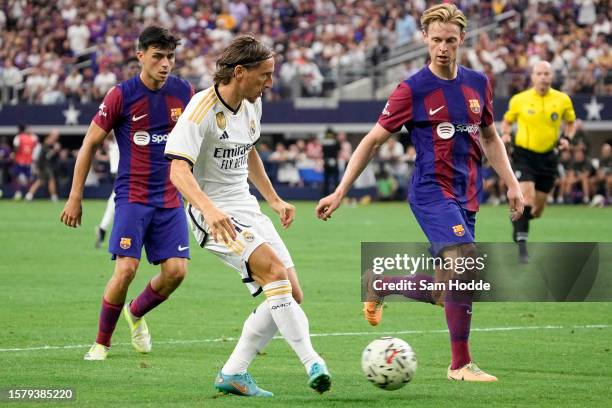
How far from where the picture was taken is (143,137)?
9664 mm

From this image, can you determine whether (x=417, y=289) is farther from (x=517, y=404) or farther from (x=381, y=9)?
(x=381, y=9)

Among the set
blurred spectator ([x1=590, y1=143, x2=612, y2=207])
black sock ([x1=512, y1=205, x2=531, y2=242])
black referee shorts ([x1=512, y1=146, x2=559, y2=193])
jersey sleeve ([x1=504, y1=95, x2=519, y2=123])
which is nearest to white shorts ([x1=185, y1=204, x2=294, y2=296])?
black sock ([x1=512, y1=205, x2=531, y2=242])

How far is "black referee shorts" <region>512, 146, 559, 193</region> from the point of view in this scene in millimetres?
17328

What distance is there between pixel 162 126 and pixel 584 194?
83.5 feet

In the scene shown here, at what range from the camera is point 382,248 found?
10312mm

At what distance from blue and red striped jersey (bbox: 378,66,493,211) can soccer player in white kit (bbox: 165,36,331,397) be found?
120 centimetres

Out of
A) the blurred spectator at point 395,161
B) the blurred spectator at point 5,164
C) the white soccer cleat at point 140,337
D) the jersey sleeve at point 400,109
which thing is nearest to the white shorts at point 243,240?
the jersey sleeve at point 400,109

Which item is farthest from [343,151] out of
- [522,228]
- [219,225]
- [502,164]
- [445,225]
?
[219,225]

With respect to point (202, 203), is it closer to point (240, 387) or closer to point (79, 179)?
point (240, 387)

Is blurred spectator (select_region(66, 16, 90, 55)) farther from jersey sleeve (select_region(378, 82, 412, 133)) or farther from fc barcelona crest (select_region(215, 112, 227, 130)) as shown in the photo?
fc barcelona crest (select_region(215, 112, 227, 130))

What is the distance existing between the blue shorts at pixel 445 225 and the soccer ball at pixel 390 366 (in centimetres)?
110

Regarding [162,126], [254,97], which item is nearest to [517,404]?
[254,97]

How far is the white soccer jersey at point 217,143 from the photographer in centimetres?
744

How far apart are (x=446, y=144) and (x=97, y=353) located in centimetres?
299
